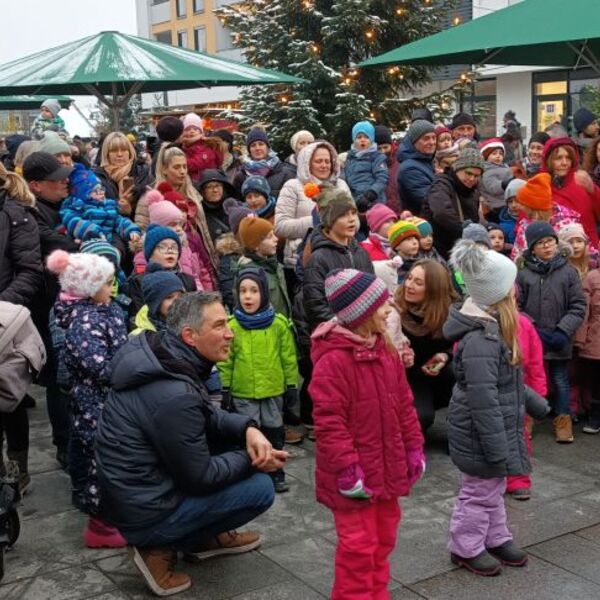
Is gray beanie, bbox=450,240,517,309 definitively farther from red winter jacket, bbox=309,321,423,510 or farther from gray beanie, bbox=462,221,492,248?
gray beanie, bbox=462,221,492,248

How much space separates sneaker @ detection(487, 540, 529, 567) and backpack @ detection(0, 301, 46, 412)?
266 centimetres

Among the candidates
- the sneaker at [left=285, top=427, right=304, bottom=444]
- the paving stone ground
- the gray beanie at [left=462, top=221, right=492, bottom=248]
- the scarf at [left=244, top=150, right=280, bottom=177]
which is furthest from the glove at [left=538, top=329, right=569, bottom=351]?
the scarf at [left=244, top=150, right=280, bottom=177]

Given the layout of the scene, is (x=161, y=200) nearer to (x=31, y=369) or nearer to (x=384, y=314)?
(x=31, y=369)

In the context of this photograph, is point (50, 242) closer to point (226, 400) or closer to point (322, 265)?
point (226, 400)

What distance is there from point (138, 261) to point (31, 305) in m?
0.80

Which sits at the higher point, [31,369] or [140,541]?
[31,369]

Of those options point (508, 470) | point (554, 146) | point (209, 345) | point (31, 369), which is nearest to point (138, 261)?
point (31, 369)

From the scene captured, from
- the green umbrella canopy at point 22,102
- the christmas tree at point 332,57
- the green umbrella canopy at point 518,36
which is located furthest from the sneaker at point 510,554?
the green umbrella canopy at point 22,102

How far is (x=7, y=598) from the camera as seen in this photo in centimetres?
429

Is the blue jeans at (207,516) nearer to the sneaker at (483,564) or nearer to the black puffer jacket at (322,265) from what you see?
the sneaker at (483,564)

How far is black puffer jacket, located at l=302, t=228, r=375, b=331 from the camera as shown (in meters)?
6.12

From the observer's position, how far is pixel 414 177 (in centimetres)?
832

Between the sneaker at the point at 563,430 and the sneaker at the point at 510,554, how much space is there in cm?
215

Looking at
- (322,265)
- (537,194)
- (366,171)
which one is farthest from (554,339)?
(366,171)
